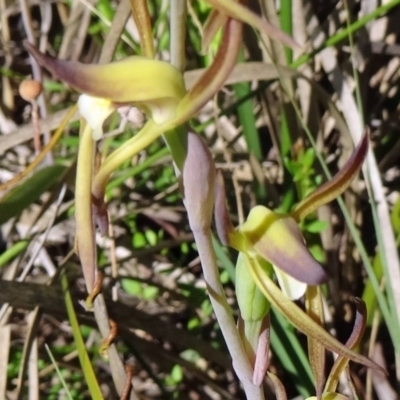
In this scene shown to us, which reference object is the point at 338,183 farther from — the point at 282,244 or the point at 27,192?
the point at 27,192

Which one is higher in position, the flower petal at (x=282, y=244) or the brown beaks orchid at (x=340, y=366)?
the flower petal at (x=282, y=244)

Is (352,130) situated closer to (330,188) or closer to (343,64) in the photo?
(343,64)

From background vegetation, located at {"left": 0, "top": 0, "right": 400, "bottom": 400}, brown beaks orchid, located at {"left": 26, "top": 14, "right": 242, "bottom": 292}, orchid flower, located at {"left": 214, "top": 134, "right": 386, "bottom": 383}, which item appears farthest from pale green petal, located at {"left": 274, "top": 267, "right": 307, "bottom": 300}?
background vegetation, located at {"left": 0, "top": 0, "right": 400, "bottom": 400}

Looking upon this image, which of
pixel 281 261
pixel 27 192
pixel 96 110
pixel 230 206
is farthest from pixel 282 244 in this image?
pixel 230 206

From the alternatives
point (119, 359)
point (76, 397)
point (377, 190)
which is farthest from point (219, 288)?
point (76, 397)

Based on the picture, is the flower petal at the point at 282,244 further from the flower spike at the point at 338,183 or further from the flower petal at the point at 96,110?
the flower petal at the point at 96,110

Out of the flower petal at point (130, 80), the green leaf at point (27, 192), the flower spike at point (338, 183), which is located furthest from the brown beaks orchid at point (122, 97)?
the green leaf at point (27, 192)

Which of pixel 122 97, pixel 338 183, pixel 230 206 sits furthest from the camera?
pixel 230 206
